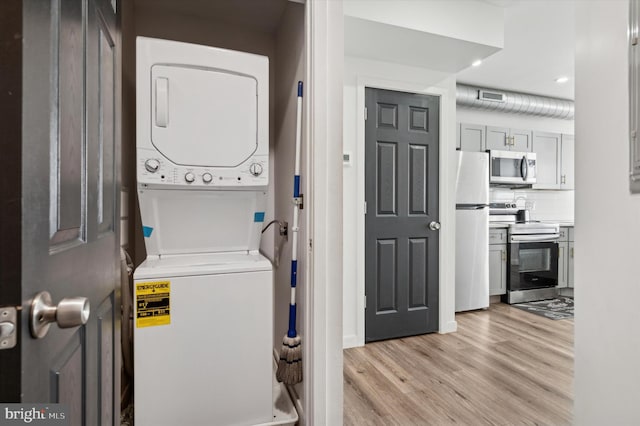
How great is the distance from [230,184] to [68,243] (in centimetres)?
100

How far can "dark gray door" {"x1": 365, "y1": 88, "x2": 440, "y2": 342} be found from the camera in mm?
2721

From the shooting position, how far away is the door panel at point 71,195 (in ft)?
1.57

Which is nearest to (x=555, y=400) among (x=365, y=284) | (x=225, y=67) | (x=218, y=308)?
(x=365, y=284)

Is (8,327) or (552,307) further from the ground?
(8,327)

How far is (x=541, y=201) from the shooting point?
4.91 metres

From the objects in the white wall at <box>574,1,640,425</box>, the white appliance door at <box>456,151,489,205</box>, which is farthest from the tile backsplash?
the white wall at <box>574,1,640,425</box>

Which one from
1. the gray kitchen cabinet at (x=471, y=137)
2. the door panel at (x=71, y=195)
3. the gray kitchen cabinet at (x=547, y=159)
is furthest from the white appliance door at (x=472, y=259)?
the door panel at (x=71, y=195)

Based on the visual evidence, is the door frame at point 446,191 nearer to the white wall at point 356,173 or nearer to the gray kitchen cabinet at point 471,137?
the white wall at point 356,173

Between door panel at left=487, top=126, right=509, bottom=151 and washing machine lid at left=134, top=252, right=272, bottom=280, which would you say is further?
door panel at left=487, top=126, right=509, bottom=151

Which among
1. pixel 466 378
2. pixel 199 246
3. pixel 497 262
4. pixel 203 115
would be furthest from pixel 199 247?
pixel 497 262

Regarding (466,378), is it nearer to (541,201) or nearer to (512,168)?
(512,168)

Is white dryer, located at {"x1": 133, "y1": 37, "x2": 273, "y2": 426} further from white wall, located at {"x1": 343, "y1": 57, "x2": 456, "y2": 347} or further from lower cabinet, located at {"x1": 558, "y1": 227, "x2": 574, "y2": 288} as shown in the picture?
lower cabinet, located at {"x1": 558, "y1": 227, "x2": 574, "y2": 288}

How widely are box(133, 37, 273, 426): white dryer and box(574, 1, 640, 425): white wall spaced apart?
1.43 m

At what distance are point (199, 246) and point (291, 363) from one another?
0.76m
